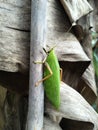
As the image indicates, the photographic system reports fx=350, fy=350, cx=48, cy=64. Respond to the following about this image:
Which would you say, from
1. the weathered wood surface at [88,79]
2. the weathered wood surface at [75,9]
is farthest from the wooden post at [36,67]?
the weathered wood surface at [88,79]

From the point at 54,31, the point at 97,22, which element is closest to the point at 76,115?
the point at 54,31

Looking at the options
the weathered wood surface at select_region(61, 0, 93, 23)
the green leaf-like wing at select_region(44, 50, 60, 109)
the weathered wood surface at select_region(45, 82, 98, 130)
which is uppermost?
the weathered wood surface at select_region(61, 0, 93, 23)

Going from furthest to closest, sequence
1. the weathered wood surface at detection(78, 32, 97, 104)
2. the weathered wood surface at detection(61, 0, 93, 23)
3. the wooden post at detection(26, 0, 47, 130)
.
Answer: the weathered wood surface at detection(78, 32, 97, 104) → the weathered wood surface at detection(61, 0, 93, 23) → the wooden post at detection(26, 0, 47, 130)

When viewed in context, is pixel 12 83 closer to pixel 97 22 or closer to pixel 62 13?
pixel 62 13

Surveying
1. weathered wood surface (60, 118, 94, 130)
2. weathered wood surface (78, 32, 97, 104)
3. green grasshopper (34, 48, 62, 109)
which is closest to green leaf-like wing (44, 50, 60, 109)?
green grasshopper (34, 48, 62, 109)

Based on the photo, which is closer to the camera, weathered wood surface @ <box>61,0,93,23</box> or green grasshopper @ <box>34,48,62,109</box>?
green grasshopper @ <box>34,48,62,109</box>

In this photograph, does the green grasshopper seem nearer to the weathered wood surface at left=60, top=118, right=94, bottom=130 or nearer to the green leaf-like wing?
the green leaf-like wing
